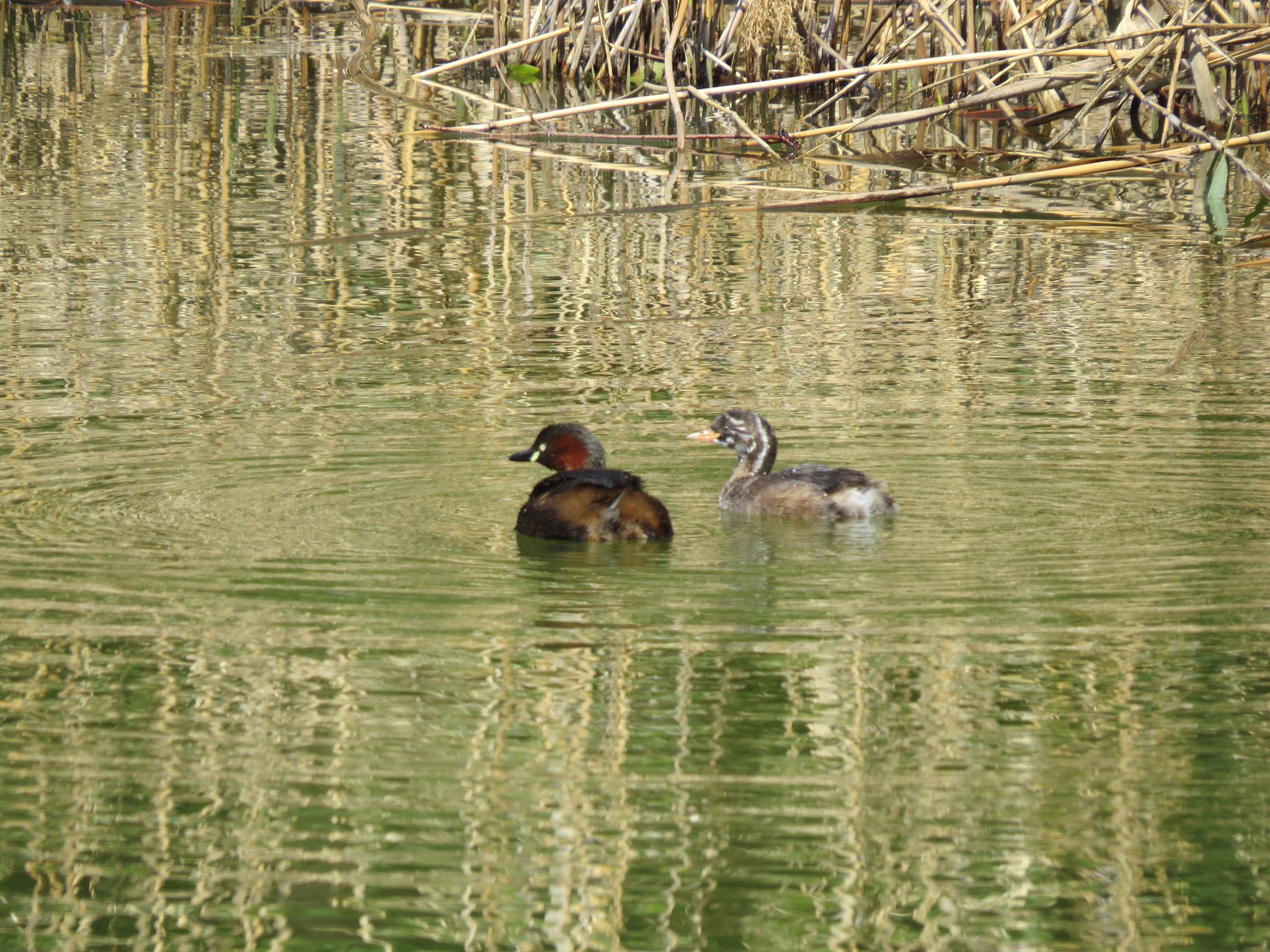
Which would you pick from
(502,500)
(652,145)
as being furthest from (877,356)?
(652,145)

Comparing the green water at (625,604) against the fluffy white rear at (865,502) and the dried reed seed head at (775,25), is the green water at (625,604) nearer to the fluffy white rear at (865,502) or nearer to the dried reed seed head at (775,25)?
the fluffy white rear at (865,502)

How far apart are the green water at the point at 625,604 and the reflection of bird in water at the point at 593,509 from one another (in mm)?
90

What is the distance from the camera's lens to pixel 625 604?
5.72 meters

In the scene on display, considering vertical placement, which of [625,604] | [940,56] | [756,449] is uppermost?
[940,56]

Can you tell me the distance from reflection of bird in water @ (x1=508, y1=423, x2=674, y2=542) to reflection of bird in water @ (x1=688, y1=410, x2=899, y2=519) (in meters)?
0.50

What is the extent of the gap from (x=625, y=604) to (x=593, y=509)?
81 centimetres

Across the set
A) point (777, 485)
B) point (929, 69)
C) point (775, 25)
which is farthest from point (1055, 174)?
point (929, 69)

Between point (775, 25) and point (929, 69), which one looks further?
point (929, 69)

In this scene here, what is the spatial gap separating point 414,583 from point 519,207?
7.03 metres

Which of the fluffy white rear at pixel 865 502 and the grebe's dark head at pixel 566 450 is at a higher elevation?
the grebe's dark head at pixel 566 450

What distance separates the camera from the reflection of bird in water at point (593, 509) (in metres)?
6.41

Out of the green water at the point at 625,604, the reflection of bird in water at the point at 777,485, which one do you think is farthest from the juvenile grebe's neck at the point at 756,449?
A: the green water at the point at 625,604

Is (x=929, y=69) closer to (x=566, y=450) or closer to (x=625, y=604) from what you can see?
(x=566, y=450)

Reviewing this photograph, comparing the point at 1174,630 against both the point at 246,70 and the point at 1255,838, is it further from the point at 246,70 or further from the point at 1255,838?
the point at 246,70
